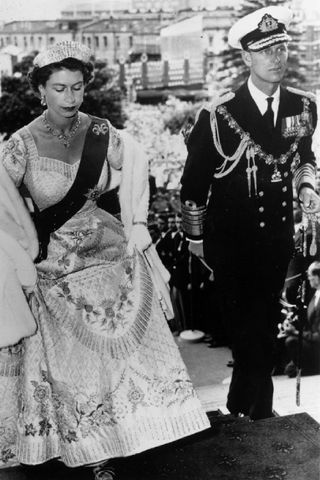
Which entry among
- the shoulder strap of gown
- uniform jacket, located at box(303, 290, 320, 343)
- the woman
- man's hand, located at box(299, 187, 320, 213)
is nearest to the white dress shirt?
man's hand, located at box(299, 187, 320, 213)

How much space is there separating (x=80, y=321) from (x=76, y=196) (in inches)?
20.0

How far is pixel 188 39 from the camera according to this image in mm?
3172

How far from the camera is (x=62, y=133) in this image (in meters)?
2.79

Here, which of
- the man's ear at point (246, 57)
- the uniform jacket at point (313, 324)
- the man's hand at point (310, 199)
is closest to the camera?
the man's ear at point (246, 57)

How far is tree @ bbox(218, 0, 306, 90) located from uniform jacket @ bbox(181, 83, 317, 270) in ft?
0.24

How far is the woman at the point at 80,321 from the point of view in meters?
2.73

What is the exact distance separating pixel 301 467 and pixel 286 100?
1.62 m

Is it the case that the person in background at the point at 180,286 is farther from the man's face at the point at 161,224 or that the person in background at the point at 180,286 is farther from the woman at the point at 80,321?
the woman at the point at 80,321

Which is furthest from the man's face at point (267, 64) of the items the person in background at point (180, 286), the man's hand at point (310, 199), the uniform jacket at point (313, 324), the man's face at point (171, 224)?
the uniform jacket at point (313, 324)

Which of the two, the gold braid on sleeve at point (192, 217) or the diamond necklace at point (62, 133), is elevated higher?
the diamond necklace at point (62, 133)

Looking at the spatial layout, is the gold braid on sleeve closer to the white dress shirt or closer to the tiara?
the white dress shirt

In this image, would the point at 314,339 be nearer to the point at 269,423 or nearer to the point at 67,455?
the point at 269,423

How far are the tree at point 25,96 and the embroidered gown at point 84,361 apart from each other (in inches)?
9.0

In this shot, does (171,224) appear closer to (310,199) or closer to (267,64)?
(310,199)
